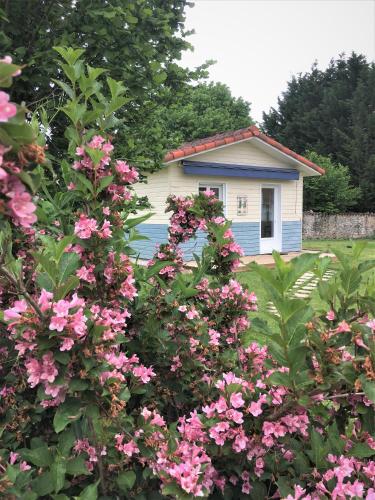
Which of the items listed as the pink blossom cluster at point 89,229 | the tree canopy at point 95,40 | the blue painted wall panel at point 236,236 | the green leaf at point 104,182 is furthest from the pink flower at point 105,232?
the blue painted wall panel at point 236,236

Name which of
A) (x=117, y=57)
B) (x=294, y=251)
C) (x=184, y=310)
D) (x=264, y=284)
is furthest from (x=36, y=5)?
(x=294, y=251)

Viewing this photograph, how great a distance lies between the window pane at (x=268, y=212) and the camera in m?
12.6

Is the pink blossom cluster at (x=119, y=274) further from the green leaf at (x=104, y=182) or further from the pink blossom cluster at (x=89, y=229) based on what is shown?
the green leaf at (x=104, y=182)

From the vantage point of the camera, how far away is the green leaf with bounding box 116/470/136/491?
110cm

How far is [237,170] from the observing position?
11.4 meters

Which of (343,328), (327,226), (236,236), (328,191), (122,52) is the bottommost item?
(327,226)

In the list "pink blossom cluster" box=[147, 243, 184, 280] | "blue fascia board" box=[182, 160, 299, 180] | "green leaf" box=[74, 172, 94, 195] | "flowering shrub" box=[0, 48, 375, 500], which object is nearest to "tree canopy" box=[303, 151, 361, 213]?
"blue fascia board" box=[182, 160, 299, 180]

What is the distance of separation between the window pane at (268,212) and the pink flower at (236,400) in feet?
38.0

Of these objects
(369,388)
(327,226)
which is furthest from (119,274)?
(327,226)

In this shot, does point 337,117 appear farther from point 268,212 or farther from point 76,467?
point 76,467

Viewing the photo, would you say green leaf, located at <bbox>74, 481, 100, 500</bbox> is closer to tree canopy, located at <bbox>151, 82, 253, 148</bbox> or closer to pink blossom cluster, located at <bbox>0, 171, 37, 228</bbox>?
pink blossom cluster, located at <bbox>0, 171, 37, 228</bbox>

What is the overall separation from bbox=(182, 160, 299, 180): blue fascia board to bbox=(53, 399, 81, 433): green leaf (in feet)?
31.6

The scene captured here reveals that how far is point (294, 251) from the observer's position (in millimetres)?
13125

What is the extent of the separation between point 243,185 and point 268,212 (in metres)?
1.33
